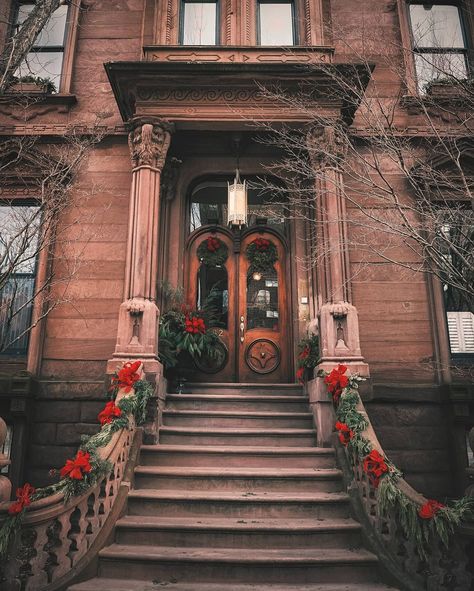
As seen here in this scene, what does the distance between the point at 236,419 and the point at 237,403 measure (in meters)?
0.43

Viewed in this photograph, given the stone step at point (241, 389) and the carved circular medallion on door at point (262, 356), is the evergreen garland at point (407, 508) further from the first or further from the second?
the carved circular medallion on door at point (262, 356)

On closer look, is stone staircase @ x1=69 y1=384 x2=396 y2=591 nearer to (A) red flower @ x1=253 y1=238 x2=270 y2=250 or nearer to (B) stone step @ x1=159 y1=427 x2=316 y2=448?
(B) stone step @ x1=159 y1=427 x2=316 y2=448

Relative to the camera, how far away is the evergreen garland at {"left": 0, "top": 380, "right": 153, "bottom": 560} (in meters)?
3.66

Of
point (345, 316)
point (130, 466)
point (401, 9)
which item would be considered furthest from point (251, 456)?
point (401, 9)

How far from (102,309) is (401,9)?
836 cm

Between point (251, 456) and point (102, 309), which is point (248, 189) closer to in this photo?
point (102, 309)

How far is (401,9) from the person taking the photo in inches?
372

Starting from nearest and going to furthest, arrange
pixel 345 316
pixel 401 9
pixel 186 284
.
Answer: pixel 345 316 < pixel 186 284 < pixel 401 9

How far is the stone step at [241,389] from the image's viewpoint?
7.29m

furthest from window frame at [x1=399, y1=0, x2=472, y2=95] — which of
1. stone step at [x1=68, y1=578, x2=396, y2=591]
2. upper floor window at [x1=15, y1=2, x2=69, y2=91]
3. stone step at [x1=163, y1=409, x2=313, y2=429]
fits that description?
stone step at [x1=68, y1=578, x2=396, y2=591]

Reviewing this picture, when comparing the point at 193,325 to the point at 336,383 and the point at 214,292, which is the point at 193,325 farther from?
the point at 336,383

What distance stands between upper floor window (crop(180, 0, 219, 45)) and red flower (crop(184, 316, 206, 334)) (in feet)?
18.6

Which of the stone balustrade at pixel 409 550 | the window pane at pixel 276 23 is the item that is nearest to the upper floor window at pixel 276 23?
the window pane at pixel 276 23

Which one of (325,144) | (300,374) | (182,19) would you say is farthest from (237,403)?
(182,19)
